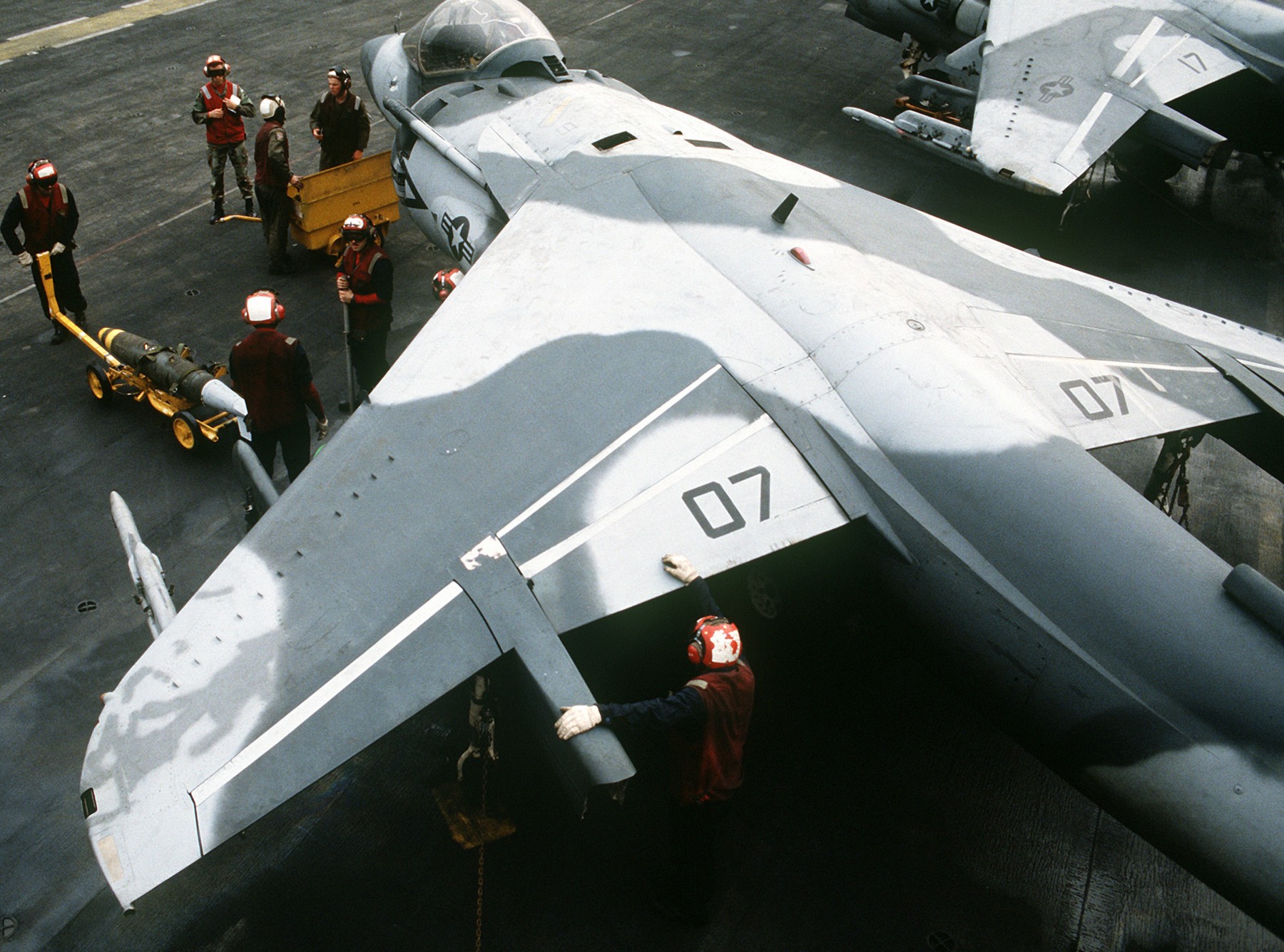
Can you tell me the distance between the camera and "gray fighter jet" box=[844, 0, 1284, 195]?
1074 cm

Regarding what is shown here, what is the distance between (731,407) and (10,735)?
5226 mm

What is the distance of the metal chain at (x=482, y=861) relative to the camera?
204 inches

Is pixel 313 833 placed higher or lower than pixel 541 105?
lower

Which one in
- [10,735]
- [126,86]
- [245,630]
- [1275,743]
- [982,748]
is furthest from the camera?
[126,86]

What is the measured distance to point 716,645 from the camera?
4.66 m

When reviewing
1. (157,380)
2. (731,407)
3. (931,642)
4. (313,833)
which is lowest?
(313,833)

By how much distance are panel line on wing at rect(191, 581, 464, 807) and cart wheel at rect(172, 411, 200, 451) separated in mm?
4466

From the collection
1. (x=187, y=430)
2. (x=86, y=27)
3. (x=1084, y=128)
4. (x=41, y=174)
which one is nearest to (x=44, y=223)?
(x=41, y=174)

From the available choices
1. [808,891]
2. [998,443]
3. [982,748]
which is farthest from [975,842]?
[998,443]

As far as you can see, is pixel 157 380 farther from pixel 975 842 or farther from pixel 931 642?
pixel 975 842

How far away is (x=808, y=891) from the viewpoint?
5.51 metres

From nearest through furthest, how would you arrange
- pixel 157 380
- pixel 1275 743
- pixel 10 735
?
pixel 1275 743, pixel 10 735, pixel 157 380

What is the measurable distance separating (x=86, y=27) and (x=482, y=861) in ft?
64.2

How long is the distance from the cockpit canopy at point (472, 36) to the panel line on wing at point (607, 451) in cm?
522
